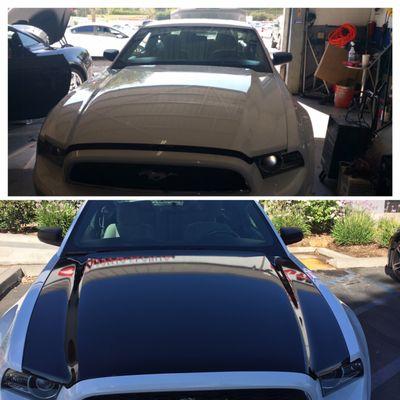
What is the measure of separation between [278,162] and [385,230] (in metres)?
5.26

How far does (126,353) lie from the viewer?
7.19 ft

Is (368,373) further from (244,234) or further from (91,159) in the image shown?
(91,159)

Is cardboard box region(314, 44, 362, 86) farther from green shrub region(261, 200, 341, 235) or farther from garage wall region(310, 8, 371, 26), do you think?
green shrub region(261, 200, 341, 235)

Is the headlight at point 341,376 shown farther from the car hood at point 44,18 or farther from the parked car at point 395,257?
the parked car at point 395,257

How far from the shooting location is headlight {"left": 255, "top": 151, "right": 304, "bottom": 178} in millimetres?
2113

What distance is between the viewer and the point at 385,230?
6.95 m

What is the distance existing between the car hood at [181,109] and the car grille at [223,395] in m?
0.93

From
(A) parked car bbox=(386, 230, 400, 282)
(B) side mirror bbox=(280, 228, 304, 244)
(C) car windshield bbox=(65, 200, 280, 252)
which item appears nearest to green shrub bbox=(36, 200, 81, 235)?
(C) car windshield bbox=(65, 200, 280, 252)

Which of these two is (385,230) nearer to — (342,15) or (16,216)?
(16,216)

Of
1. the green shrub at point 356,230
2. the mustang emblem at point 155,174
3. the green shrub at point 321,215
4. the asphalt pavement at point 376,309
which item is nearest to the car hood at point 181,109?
the mustang emblem at point 155,174

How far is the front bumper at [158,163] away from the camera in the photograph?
1.94m

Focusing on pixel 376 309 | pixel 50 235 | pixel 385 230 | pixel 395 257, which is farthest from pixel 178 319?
pixel 385 230

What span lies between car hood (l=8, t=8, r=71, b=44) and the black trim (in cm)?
43

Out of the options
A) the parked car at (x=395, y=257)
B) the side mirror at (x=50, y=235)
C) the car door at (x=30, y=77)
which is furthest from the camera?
Result: the parked car at (x=395, y=257)
